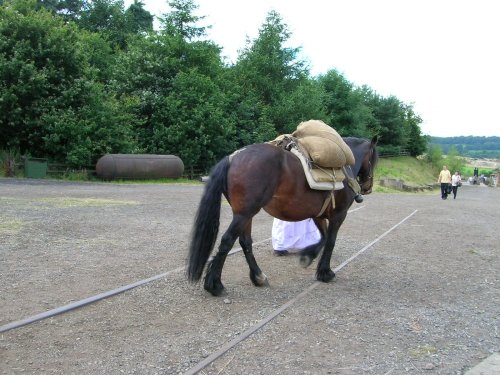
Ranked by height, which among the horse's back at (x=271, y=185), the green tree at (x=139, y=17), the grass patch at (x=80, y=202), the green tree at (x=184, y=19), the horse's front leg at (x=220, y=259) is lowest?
the grass patch at (x=80, y=202)

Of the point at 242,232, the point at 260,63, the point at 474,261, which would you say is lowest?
the point at 474,261

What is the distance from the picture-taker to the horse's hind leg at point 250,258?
228 inches

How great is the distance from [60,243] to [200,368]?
5392 mm

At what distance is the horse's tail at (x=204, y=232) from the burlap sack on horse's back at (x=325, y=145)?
1.39 metres

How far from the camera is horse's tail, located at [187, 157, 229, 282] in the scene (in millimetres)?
5293

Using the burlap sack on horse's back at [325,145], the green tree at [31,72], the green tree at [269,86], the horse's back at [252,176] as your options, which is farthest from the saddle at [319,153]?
the green tree at [269,86]

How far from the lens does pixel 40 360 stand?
352 cm

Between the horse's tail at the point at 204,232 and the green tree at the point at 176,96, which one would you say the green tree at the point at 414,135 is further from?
the horse's tail at the point at 204,232

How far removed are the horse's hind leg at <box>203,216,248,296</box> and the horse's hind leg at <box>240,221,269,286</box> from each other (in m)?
0.45

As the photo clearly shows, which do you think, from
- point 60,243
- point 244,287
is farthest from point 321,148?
point 60,243

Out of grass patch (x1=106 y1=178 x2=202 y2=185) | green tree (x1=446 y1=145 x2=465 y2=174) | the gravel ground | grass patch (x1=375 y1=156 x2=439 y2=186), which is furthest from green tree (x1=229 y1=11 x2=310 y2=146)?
green tree (x1=446 y1=145 x2=465 y2=174)

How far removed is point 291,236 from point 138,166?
18.6 metres

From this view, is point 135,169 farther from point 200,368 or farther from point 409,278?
point 200,368

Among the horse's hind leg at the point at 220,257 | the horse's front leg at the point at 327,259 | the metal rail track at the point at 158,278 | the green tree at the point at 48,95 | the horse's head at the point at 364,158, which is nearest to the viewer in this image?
the metal rail track at the point at 158,278
